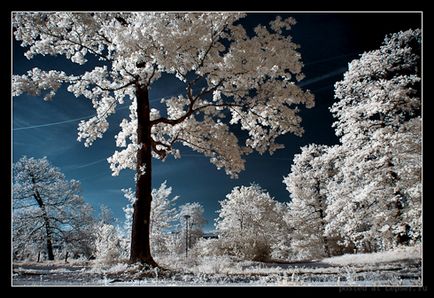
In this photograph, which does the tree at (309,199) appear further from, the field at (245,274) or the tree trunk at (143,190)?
the tree trunk at (143,190)

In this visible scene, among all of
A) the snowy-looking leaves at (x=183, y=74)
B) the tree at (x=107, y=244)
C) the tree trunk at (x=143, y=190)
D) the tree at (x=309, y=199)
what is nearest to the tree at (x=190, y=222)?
the tree trunk at (x=143, y=190)

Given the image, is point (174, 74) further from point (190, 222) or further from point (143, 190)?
point (190, 222)

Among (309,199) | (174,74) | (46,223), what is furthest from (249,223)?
(46,223)

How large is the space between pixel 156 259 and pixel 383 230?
3810 millimetres

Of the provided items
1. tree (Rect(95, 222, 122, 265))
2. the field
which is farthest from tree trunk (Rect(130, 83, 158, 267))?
tree (Rect(95, 222, 122, 265))

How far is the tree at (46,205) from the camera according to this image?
548cm

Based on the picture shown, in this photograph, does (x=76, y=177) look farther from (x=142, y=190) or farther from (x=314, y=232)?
(x=314, y=232)

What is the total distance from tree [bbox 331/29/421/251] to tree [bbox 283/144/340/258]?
1.76 feet

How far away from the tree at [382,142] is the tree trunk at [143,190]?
3211 millimetres

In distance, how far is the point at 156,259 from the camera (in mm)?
5789

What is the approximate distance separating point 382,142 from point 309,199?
196cm

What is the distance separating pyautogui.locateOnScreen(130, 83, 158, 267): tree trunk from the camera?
17.8 ft

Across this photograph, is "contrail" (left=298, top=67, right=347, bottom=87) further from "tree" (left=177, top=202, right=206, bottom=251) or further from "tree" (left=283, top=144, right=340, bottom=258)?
"tree" (left=177, top=202, right=206, bottom=251)

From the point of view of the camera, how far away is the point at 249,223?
24.2 ft
